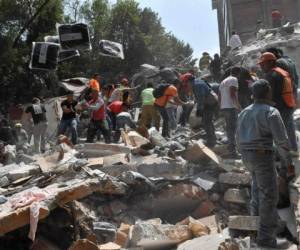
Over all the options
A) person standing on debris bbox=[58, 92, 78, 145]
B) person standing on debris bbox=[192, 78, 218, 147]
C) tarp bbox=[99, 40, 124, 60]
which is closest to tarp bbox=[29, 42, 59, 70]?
tarp bbox=[99, 40, 124, 60]

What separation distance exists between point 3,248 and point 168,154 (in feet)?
10.3

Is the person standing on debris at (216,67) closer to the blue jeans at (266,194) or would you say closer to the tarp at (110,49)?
the tarp at (110,49)

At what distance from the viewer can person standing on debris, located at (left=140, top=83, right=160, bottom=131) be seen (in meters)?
11.6

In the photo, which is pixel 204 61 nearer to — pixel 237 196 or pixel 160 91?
pixel 160 91

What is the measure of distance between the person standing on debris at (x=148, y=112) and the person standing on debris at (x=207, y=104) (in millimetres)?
2109

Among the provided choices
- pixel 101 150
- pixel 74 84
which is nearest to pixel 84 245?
pixel 101 150

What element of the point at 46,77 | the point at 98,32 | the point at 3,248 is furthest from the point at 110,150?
the point at 98,32

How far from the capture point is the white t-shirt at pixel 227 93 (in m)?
8.70

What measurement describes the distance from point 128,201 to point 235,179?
5.05ft

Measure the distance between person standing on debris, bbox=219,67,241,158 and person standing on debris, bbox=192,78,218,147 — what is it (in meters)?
0.46

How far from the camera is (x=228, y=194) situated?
7.68 m

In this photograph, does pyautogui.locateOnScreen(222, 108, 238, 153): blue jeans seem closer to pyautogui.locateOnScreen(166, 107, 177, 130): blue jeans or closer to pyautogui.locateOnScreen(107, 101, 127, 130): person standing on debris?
pyautogui.locateOnScreen(166, 107, 177, 130): blue jeans

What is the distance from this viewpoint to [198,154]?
8477 millimetres

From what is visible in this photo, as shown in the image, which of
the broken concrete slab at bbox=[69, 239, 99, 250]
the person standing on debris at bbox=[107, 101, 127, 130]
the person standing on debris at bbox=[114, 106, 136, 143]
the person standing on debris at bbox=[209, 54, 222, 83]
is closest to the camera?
the broken concrete slab at bbox=[69, 239, 99, 250]
